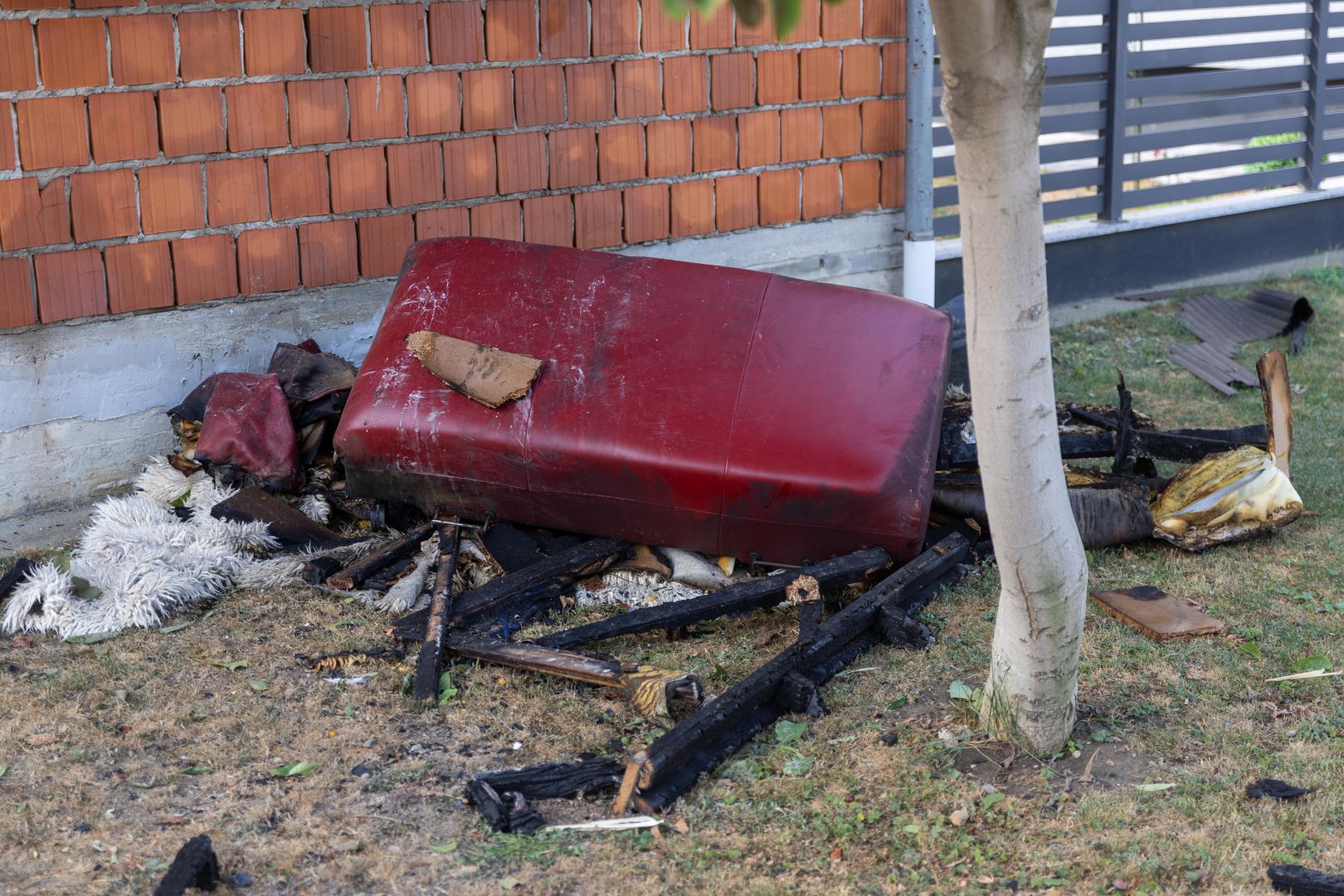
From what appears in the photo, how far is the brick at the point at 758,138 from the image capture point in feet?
22.5

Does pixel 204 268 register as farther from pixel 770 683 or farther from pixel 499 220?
pixel 770 683

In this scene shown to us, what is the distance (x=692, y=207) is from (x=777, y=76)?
2.97ft

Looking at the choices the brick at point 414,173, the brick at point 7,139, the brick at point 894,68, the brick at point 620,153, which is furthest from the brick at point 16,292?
the brick at point 894,68

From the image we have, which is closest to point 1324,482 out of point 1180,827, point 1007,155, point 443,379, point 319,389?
point 1180,827

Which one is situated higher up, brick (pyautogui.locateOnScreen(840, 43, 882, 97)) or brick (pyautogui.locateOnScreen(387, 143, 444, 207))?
brick (pyautogui.locateOnScreen(840, 43, 882, 97))

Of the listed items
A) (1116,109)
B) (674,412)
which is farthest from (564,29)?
(1116,109)

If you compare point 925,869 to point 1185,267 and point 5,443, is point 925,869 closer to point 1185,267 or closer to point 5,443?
point 5,443

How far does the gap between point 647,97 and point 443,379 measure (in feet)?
8.09

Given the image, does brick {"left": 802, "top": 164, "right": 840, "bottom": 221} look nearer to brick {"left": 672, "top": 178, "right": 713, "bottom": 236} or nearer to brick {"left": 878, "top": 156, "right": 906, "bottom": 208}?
brick {"left": 878, "top": 156, "right": 906, "bottom": 208}

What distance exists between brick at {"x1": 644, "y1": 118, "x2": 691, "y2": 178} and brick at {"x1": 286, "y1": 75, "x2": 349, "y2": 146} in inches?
64.8

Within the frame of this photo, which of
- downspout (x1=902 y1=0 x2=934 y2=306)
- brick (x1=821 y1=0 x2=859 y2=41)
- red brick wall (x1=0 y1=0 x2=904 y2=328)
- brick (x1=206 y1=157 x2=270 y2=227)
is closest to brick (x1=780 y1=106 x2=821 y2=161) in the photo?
red brick wall (x1=0 y1=0 x2=904 y2=328)

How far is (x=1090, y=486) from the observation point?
17.2ft

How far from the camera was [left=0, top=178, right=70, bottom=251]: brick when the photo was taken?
4.93 metres

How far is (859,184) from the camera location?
7.39 metres
